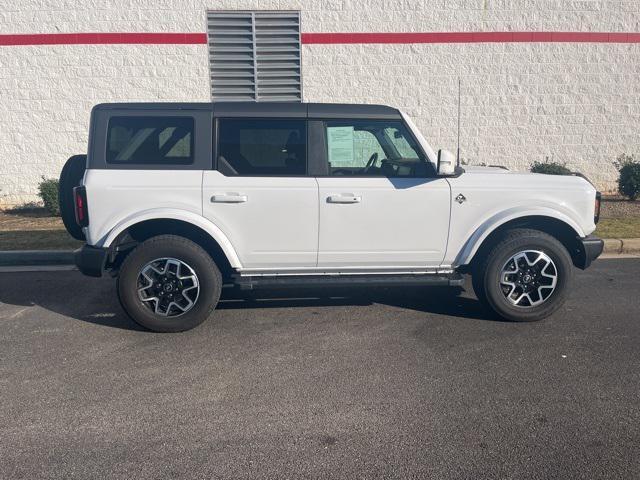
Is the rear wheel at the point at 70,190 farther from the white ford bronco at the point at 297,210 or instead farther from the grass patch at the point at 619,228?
the grass patch at the point at 619,228

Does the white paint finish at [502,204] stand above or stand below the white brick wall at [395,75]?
below

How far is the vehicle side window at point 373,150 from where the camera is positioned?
496cm

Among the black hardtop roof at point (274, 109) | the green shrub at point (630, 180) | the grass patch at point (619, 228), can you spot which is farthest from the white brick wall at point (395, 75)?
the black hardtop roof at point (274, 109)

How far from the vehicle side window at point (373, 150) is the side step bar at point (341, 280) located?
3.07ft

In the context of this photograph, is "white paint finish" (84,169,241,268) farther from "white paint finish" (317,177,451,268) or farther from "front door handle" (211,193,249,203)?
"white paint finish" (317,177,451,268)

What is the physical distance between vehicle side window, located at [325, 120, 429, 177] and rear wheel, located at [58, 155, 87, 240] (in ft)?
7.80

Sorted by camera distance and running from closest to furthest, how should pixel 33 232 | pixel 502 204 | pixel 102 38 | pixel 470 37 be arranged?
pixel 502 204 < pixel 33 232 < pixel 102 38 < pixel 470 37

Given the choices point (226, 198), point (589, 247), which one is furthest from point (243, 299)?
point (589, 247)

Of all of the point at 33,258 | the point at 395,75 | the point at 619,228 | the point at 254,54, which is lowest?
the point at 33,258

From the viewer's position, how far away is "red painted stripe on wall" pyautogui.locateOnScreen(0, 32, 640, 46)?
10.9 m

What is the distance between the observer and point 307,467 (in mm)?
2893

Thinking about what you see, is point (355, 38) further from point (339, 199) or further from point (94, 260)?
point (94, 260)

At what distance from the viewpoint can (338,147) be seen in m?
4.98

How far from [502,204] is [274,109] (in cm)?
222
